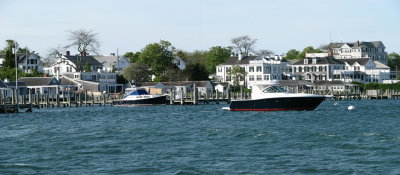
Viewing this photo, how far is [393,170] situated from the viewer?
2855 centimetres

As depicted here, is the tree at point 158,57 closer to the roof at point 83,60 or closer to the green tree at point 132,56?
the roof at point 83,60

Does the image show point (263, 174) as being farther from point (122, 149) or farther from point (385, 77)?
point (385, 77)

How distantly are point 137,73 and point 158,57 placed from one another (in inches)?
253

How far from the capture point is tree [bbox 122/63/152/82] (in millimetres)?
146625

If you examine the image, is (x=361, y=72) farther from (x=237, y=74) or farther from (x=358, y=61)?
(x=237, y=74)

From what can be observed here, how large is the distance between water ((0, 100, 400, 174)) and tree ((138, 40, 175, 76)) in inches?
3793

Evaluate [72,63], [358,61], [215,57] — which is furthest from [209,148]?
[215,57]

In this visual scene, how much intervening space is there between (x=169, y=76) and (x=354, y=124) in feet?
321

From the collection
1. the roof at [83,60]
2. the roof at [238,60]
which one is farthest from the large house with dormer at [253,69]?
the roof at [83,60]

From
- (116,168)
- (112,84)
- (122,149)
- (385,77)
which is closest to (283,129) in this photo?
(122,149)

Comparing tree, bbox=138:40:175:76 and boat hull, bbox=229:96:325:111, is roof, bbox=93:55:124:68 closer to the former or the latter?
tree, bbox=138:40:175:76

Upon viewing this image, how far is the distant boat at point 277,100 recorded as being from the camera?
2542 inches

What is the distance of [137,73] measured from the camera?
5802 inches

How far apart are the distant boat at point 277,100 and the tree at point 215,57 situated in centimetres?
11324
